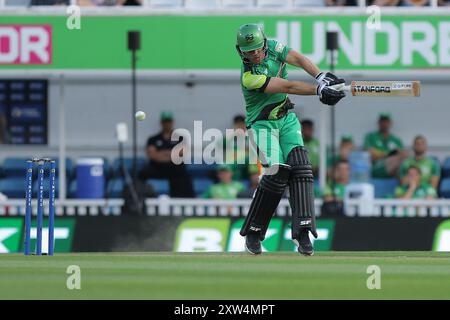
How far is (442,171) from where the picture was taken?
1816 cm

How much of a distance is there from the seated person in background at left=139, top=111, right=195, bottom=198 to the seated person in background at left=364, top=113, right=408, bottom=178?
2.55 m

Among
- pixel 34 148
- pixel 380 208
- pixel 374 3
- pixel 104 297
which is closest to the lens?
pixel 104 297

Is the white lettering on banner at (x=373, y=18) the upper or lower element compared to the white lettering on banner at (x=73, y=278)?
upper

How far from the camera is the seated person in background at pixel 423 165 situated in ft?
57.5

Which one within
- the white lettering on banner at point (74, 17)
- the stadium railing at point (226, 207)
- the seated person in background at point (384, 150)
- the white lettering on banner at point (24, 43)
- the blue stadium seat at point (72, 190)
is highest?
the white lettering on banner at point (74, 17)

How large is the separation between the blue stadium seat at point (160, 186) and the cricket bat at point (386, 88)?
7249mm

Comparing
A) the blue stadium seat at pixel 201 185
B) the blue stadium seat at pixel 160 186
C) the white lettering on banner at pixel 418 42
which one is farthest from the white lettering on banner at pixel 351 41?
the blue stadium seat at pixel 160 186

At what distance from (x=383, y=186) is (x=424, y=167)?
644 mm

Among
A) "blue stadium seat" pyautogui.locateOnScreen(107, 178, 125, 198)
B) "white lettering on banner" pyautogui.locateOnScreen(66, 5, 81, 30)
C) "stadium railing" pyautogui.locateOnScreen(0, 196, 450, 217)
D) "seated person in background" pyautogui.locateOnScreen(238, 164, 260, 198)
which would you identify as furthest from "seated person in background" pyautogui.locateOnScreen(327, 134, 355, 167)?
"white lettering on banner" pyautogui.locateOnScreen(66, 5, 81, 30)

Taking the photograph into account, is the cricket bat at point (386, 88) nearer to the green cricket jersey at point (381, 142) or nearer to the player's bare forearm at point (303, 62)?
the player's bare forearm at point (303, 62)

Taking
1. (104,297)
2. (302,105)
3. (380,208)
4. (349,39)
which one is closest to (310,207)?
(104,297)

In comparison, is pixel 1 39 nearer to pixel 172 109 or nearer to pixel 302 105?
pixel 172 109

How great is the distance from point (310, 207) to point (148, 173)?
7116mm

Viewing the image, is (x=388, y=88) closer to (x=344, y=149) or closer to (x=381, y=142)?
(x=344, y=149)
